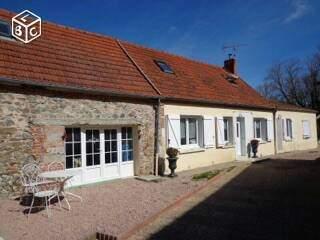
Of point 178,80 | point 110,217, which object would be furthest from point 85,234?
point 178,80

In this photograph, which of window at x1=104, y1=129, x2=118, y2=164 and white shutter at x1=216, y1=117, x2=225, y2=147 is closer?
window at x1=104, y1=129, x2=118, y2=164

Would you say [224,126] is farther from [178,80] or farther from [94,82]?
[94,82]

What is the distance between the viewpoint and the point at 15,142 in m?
Answer: 8.35

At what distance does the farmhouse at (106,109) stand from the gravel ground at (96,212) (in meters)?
1.00

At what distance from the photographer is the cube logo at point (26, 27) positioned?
10.4m

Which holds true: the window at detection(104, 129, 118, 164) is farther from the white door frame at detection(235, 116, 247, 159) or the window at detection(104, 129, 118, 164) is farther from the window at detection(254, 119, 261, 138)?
the window at detection(254, 119, 261, 138)

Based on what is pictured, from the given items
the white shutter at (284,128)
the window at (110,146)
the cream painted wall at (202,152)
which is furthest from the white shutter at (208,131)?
the white shutter at (284,128)

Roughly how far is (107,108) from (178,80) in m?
5.17

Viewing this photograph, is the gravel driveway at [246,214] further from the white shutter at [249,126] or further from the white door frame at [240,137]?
the white shutter at [249,126]

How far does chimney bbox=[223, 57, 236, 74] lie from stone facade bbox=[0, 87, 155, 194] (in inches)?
539

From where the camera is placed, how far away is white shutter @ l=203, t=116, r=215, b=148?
47.7ft

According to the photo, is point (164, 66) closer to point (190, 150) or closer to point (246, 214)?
point (190, 150)

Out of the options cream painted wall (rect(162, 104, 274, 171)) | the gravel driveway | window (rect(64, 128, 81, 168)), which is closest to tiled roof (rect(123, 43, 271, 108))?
cream painted wall (rect(162, 104, 274, 171))

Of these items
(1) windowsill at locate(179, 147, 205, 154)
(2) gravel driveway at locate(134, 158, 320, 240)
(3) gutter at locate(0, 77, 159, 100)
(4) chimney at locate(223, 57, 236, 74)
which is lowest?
(2) gravel driveway at locate(134, 158, 320, 240)
